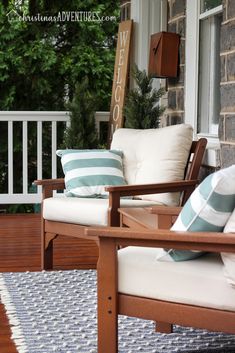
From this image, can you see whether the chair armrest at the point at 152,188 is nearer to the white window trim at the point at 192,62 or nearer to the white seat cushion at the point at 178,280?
the white window trim at the point at 192,62

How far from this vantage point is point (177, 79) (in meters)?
5.92

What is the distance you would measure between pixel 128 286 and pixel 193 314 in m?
0.25

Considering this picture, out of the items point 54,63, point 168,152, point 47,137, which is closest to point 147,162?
point 168,152

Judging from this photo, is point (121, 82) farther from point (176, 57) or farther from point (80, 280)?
point (80, 280)

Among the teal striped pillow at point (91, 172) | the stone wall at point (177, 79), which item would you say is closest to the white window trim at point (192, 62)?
the stone wall at point (177, 79)

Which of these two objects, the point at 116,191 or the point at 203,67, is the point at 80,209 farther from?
the point at 203,67

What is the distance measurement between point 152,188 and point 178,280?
1.82 meters

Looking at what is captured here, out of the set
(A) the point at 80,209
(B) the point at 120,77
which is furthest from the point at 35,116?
(A) the point at 80,209

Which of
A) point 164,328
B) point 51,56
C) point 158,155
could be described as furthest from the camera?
point 51,56

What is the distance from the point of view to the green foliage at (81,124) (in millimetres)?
6785

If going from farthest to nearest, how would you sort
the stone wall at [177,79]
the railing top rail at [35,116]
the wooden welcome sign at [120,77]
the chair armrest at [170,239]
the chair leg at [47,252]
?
the railing top rail at [35,116], the wooden welcome sign at [120,77], the stone wall at [177,79], the chair leg at [47,252], the chair armrest at [170,239]

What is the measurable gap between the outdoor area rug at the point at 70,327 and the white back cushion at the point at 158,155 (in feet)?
2.75

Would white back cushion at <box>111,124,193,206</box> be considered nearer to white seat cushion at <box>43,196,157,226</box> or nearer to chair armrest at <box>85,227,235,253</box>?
white seat cushion at <box>43,196,157,226</box>

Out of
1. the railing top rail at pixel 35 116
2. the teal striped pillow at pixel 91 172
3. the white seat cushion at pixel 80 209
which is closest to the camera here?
the white seat cushion at pixel 80 209
